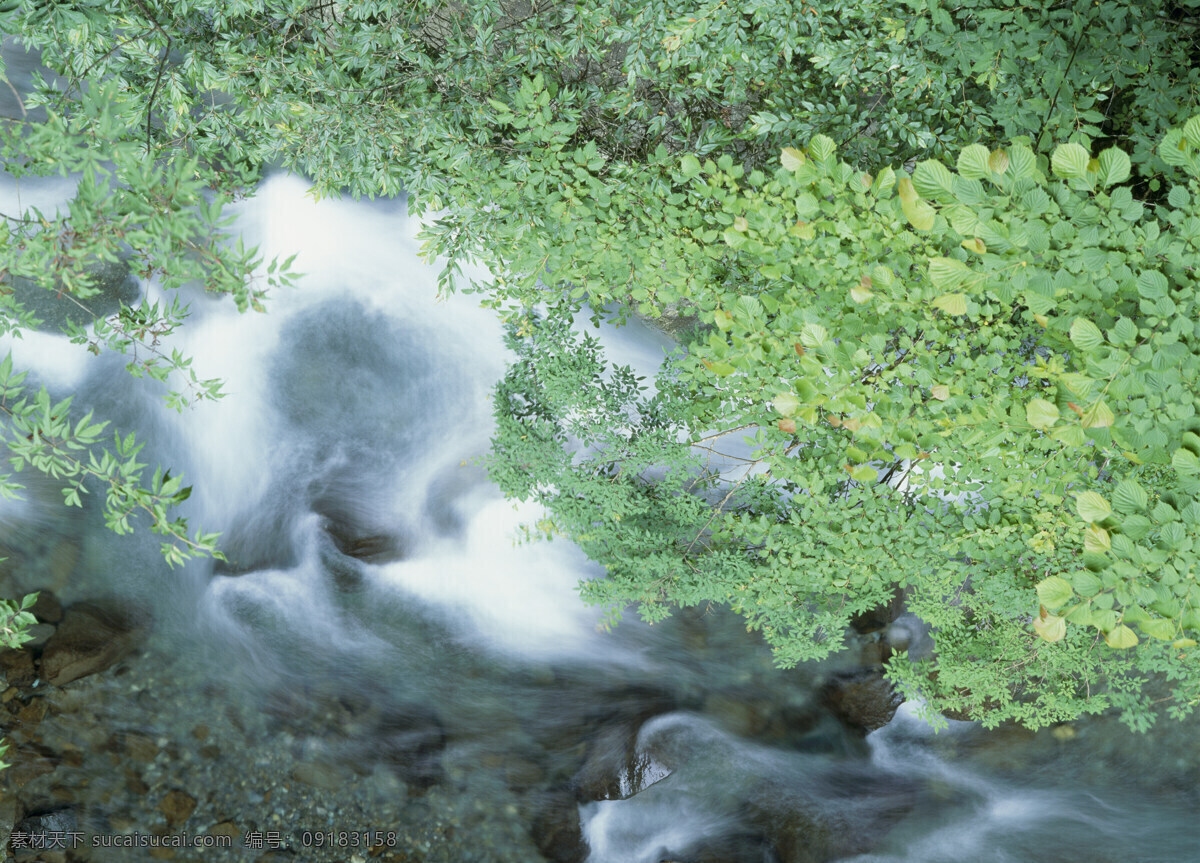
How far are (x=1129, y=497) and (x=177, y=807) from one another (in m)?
8.32

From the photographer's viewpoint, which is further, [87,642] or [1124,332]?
[87,642]

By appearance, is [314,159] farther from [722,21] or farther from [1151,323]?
[1151,323]

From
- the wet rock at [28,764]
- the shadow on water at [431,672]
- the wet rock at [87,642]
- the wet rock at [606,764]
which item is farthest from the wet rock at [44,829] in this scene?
the wet rock at [606,764]

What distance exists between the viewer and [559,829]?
7.02 metres

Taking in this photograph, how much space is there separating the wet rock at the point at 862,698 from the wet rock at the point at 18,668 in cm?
831

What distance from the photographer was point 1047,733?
6.97 metres

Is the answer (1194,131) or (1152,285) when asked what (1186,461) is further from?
(1194,131)

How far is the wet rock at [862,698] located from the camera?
7301 millimetres

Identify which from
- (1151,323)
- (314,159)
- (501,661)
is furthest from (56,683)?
(1151,323)

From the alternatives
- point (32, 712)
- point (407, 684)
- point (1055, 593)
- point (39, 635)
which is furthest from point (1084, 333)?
point (32, 712)

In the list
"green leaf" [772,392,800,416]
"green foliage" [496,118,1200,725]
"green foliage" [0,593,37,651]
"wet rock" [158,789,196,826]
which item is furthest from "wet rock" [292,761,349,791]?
"green leaf" [772,392,800,416]

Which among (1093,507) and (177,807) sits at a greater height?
(1093,507)

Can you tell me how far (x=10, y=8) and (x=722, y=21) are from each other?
106 inches

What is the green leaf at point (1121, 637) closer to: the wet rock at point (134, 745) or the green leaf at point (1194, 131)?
the green leaf at point (1194, 131)
